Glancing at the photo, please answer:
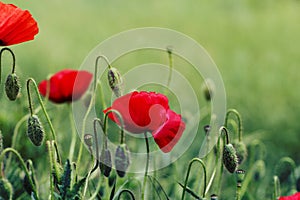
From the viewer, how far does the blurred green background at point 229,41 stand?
3.09 meters

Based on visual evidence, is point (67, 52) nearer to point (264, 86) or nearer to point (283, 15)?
point (264, 86)

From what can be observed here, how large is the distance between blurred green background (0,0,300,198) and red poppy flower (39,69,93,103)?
43.0 inches

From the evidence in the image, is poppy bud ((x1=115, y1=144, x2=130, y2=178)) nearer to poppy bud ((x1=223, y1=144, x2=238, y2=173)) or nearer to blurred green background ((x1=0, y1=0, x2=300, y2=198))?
poppy bud ((x1=223, y1=144, x2=238, y2=173))

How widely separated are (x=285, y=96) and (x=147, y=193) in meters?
1.87

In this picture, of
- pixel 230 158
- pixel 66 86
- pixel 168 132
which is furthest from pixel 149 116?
pixel 66 86

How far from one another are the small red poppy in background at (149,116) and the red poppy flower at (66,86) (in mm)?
442

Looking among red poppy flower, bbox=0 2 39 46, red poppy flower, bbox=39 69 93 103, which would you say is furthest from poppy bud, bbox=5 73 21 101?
red poppy flower, bbox=39 69 93 103

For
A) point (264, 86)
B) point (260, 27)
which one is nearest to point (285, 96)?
point (264, 86)

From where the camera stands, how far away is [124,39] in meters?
4.12

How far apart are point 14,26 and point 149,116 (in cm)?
29

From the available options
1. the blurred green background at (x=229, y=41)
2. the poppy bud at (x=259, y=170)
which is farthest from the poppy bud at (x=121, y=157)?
the blurred green background at (x=229, y=41)

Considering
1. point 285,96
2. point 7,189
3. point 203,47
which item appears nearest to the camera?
point 7,189

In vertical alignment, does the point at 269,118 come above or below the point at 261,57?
below

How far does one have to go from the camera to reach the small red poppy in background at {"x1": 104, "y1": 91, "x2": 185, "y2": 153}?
1.20 m
